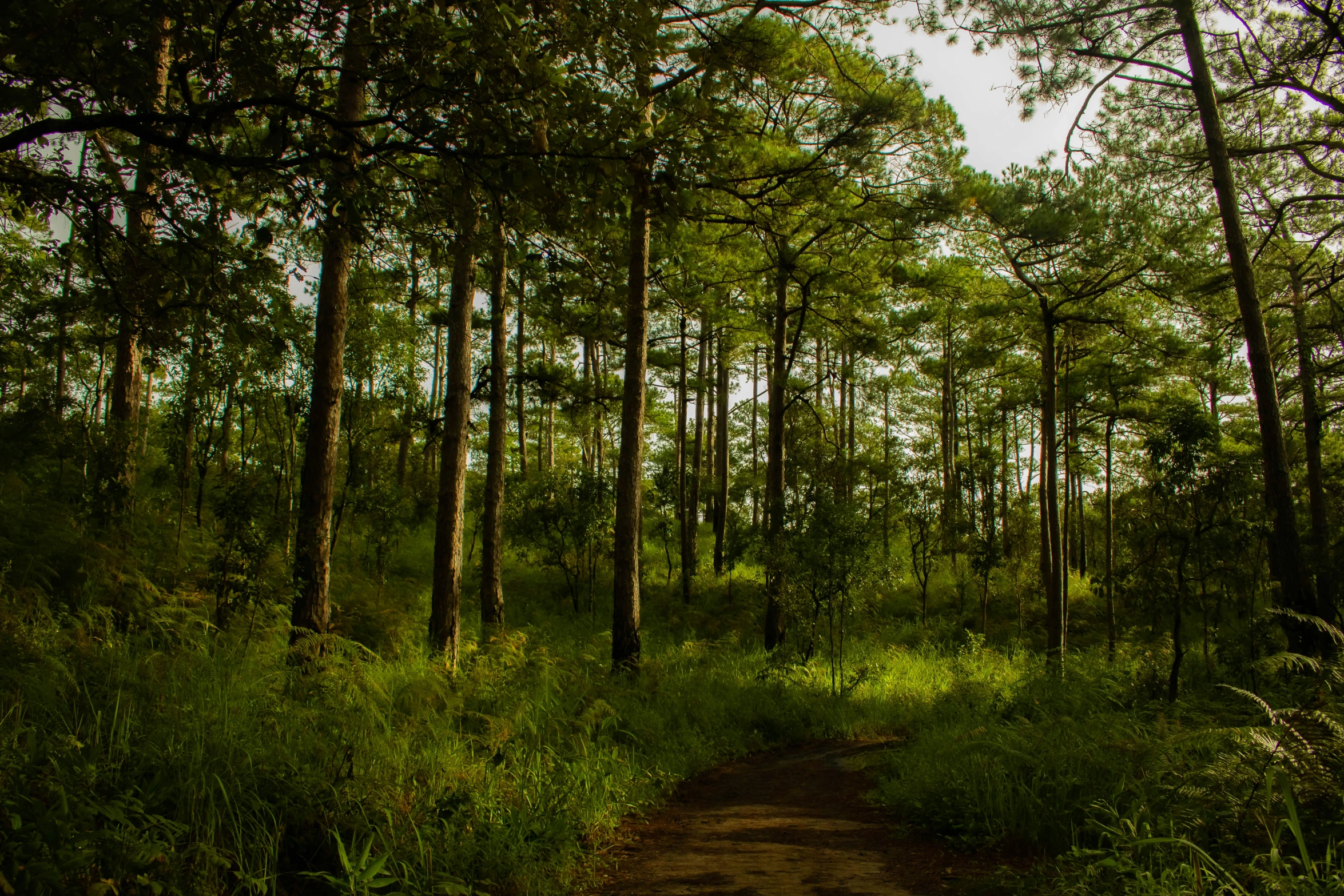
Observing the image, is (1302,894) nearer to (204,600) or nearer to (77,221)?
(77,221)

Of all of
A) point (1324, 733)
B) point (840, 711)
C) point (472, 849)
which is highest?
point (1324, 733)

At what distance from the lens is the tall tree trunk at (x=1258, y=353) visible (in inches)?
288

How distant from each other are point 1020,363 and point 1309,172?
958 centimetres

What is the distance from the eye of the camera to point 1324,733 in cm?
355

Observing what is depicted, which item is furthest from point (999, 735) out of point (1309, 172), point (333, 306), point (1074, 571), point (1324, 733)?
point (1074, 571)

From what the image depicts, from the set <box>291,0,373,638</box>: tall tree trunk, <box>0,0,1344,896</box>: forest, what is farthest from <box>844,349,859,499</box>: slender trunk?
<box>291,0,373,638</box>: tall tree trunk

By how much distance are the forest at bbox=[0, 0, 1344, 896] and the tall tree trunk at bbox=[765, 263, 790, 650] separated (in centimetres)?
10

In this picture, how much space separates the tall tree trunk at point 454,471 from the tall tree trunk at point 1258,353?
28.9 ft

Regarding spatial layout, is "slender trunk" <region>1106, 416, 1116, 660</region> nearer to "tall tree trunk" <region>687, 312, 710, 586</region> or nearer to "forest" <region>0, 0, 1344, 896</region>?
"forest" <region>0, 0, 1344, 896</region>

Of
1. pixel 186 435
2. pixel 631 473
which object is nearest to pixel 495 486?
pixel 631 473

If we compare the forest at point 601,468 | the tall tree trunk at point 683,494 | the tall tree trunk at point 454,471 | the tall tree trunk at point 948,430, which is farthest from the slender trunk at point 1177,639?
the tall tree trunk at point 948,430

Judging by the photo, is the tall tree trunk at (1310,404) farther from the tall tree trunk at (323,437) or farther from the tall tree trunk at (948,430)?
the tall tree trunk at (323,437)

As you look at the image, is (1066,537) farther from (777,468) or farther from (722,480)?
(777,468)

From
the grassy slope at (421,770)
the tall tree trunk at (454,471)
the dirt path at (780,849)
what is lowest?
the dirt path at (780,849)
